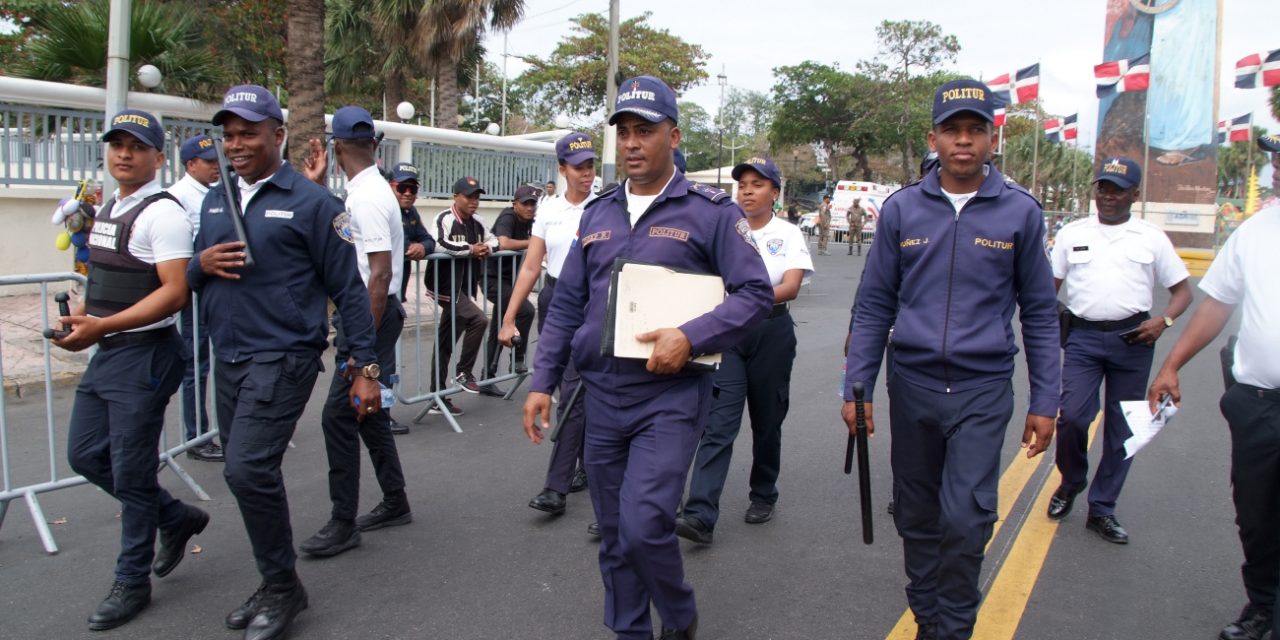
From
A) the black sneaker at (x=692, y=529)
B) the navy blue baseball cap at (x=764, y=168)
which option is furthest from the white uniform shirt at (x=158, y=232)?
the navy blue baseball cap at (x=764, y=168)

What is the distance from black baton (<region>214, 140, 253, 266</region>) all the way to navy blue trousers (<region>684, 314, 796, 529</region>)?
228 centimetres

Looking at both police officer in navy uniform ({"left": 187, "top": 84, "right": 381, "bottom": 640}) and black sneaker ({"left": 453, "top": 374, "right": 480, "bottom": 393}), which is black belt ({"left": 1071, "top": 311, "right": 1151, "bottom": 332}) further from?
black sneaker ({"left": 453, "top": 374, "right": 480, "bottom": 393})

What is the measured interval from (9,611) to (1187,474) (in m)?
6.49

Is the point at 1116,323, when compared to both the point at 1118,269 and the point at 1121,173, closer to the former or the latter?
the point at 1118,269

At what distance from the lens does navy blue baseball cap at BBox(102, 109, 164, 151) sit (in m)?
3.71

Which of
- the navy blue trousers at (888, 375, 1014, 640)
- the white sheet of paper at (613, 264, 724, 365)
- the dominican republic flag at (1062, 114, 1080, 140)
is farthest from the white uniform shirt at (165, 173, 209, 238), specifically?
the dominican republic flag at (1062, 114, 1080, 140)

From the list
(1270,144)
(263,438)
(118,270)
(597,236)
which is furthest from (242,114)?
(1270,144)

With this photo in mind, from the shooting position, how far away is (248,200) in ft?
11.6

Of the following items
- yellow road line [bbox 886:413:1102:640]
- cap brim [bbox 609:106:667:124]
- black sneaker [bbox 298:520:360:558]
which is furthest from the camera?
black sneaker [bbox 298:520:360:558]

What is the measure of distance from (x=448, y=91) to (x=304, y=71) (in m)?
11.6

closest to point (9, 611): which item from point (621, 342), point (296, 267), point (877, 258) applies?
point (296, 267)

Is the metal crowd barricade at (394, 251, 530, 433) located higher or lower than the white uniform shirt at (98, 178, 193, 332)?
lower

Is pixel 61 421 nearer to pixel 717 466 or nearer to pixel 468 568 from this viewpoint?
pixel 468 568

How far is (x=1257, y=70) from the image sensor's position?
24.0 meters
